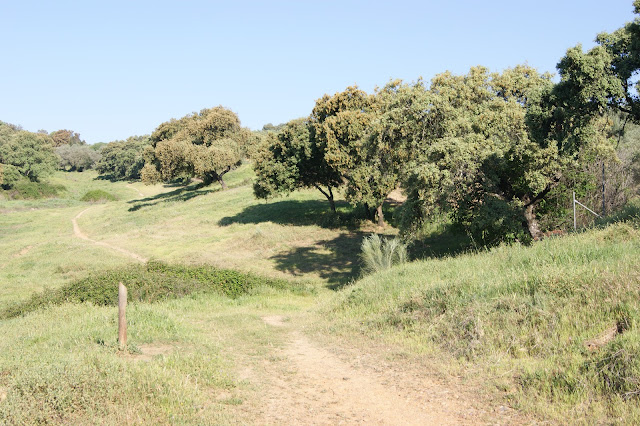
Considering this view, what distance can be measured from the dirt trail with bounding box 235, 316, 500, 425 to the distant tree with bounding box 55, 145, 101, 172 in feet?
437

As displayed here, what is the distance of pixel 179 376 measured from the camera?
720 centimetres

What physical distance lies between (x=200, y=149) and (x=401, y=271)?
148ft

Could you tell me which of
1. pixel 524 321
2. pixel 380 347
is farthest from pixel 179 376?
pixel 524 321

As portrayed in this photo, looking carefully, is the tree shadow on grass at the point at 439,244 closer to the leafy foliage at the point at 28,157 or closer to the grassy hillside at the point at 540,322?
the grassy hillside at the point at 540,322

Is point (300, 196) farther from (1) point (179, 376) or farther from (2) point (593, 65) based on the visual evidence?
(1) point (179, 376)

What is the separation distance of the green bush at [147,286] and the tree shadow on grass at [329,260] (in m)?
4.56

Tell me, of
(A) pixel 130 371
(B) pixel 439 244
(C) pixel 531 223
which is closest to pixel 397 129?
(C) pixel 531 223

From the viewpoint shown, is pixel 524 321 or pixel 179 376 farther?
pixel 524 321

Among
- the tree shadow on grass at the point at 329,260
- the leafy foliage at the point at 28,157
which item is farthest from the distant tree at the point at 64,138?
the tree shadow on grass at the point at 329,260

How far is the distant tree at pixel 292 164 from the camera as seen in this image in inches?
1416

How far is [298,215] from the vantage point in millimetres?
40688

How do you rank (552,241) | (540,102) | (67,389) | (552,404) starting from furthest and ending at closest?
(540,102), (552,241), (67,389), (552,404)

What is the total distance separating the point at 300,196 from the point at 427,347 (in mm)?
41383

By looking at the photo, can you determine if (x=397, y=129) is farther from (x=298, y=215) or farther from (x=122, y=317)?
(x=298, y=215)
